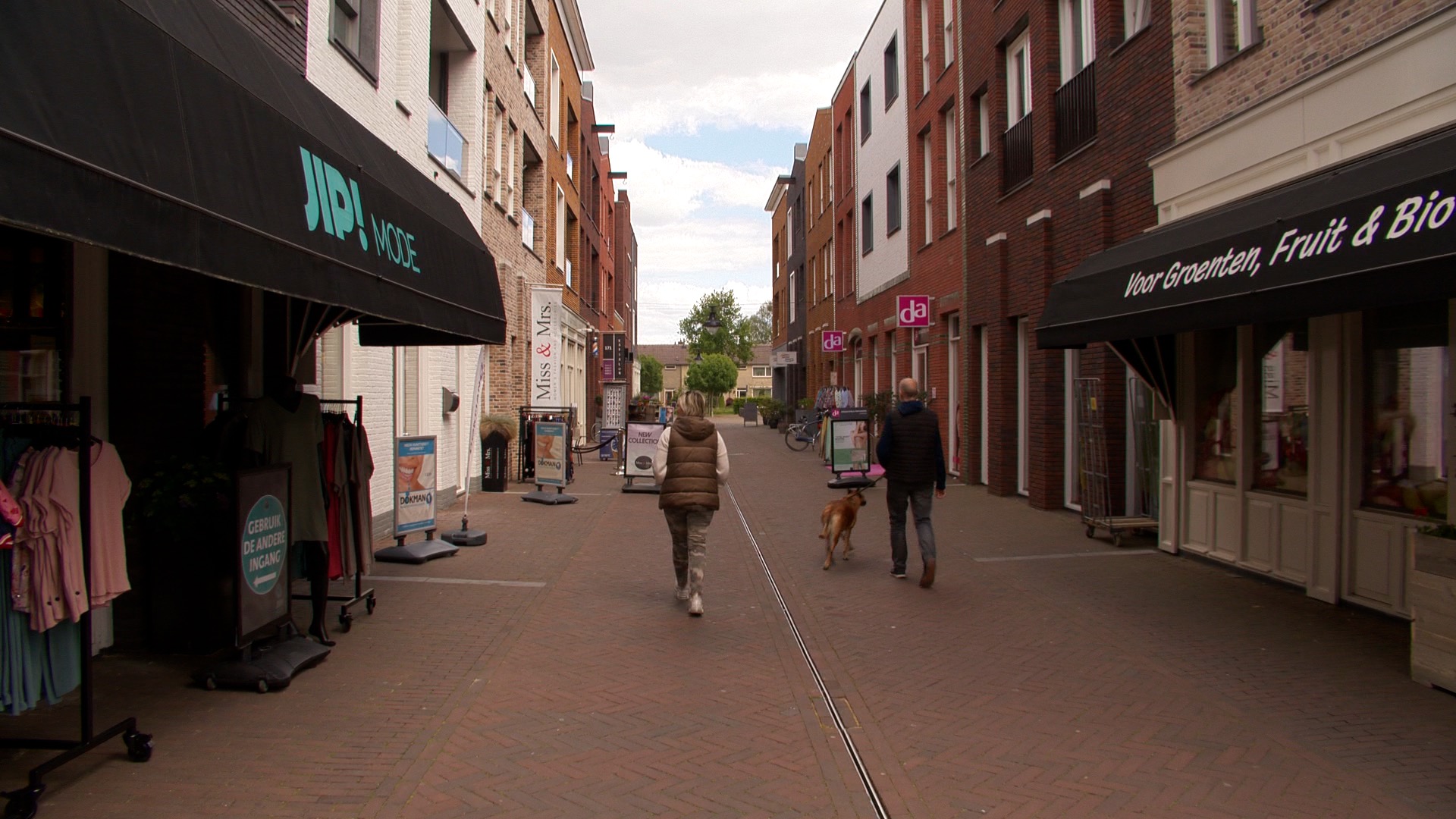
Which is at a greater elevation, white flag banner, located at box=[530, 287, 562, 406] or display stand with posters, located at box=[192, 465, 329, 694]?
white flag banner, located at box=[530, 287, 562, 406]

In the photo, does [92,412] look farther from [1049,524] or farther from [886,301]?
[886,301]

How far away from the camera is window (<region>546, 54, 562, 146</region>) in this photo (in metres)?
25.5

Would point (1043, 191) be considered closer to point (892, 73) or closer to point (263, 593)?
point (263, 593)

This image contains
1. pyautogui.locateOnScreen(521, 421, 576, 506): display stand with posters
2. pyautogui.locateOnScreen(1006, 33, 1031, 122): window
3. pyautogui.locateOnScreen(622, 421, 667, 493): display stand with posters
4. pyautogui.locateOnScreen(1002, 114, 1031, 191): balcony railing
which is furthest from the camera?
pyautogui.locateOnScreen(622, 421, 667, 493): display stand with posters

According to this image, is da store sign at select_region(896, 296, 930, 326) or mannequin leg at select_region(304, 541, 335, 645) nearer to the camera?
mannequin leg at select_region(304, 541, 335, 645)

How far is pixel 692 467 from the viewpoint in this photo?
7.73 meters

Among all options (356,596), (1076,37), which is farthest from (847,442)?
(356,596)

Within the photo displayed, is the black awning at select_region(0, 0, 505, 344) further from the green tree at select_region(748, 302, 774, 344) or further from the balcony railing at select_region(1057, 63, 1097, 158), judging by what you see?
the green tree at select_region(748, 302, 774, 344)

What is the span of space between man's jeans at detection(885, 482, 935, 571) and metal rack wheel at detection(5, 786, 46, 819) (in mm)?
6552

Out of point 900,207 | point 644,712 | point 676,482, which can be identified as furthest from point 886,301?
point 644,712

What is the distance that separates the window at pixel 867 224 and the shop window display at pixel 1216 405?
18200 mm

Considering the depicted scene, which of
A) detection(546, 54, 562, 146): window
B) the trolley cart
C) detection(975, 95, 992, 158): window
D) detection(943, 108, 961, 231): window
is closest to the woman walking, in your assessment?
the trolley cart

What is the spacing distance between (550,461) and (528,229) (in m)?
8.54

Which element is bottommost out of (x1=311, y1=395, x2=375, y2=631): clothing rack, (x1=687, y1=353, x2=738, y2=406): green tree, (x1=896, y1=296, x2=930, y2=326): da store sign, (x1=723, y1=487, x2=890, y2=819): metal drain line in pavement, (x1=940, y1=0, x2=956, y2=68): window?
(x1=723, y1=487, x2=890, y2=819): metal drain line in pavement
